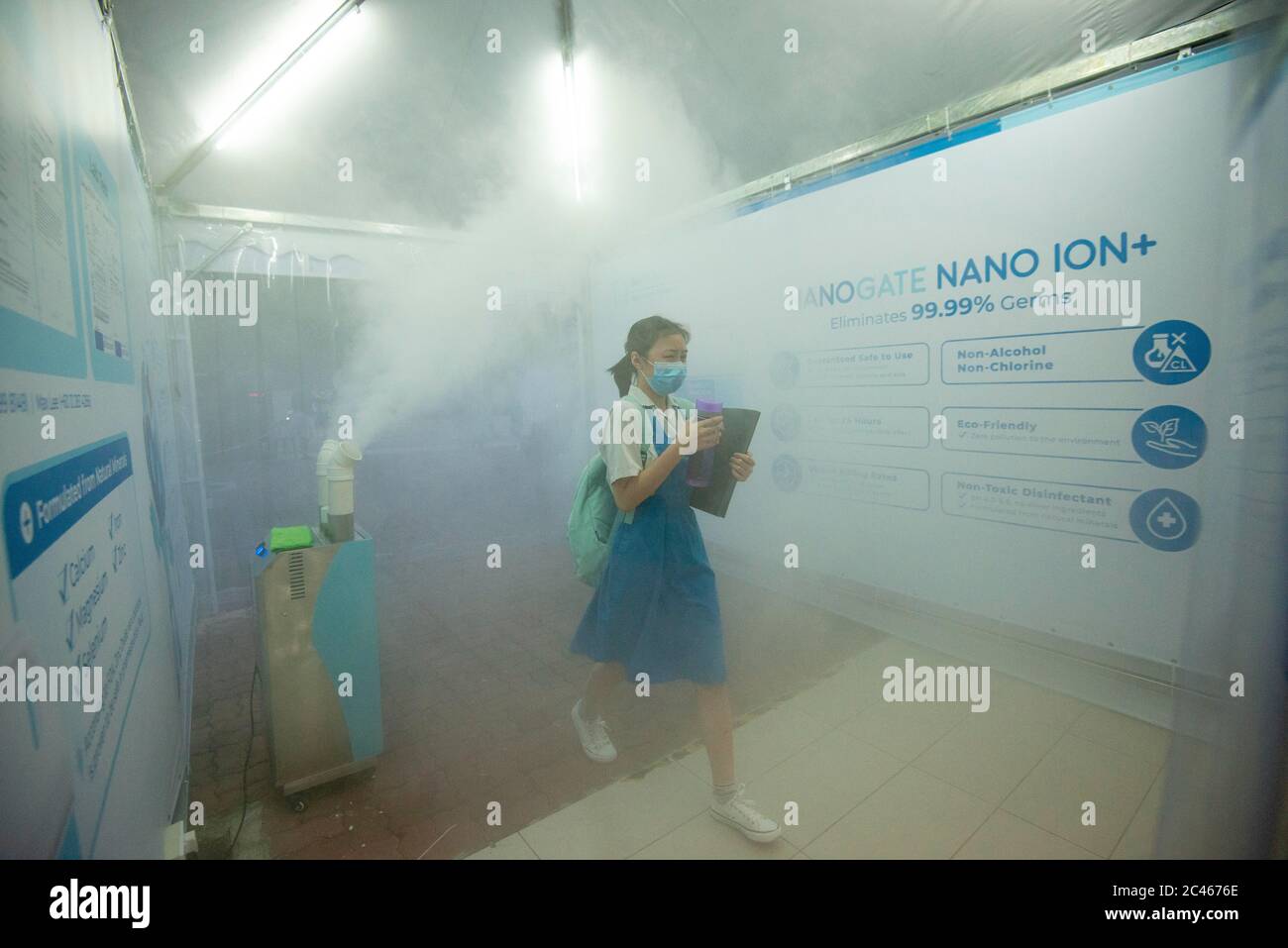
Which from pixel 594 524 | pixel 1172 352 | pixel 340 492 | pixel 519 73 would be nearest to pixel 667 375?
pixel 594 524

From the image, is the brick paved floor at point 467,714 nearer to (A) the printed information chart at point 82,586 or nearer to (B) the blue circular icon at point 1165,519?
(A) the printed information chart at point 82,586

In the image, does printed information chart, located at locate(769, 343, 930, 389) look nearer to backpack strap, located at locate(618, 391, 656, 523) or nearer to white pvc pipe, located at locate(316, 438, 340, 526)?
backpack strap, located at locate(618, 391, 656, 523)

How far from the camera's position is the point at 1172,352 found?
2396 mm

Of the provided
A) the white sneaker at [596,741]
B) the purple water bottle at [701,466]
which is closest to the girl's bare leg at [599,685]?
the white sneaker at [596,741]

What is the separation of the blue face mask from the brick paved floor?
1570 millimetres

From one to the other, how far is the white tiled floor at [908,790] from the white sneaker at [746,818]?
4 centimetres

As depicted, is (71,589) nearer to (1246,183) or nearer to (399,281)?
(1246,183)

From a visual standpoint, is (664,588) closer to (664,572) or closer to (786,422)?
(664,572)

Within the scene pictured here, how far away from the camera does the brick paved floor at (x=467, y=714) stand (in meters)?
2.22

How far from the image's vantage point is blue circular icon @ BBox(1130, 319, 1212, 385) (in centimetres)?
233

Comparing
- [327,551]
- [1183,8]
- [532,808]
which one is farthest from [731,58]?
[532,808]

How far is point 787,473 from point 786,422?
1.13ft

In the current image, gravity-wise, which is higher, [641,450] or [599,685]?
[641,450]

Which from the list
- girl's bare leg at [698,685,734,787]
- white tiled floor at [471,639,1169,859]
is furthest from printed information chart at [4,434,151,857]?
girl's bare leg at [698,685,734,787]
